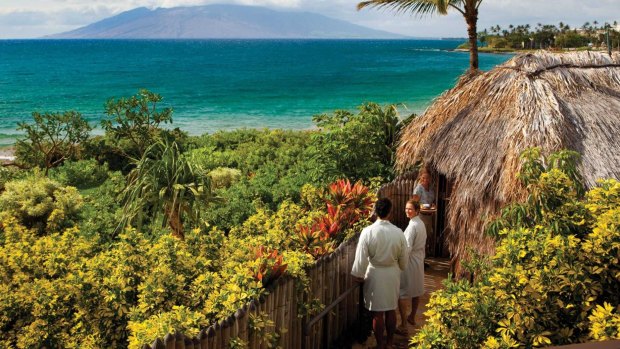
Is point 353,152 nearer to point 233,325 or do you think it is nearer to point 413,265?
point 413,265

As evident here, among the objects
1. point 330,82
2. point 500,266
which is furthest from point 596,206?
point 330,82

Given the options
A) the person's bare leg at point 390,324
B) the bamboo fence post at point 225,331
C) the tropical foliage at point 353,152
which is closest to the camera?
the bamboo fence post at point 225,331

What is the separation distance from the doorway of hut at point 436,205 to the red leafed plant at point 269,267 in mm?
4555

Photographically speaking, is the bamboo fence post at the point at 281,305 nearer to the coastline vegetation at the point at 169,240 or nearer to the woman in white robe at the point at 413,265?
the coastline vegetation at the point at 169,240

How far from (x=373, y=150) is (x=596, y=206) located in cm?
632

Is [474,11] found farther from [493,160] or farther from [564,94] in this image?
[493,160]

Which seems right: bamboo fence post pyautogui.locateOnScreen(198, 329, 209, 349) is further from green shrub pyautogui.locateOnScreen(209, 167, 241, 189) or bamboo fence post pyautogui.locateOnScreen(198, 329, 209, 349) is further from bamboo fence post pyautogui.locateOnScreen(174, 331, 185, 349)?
green shrub pyautogui.locateOnScreen(209, 167, 241, 189)

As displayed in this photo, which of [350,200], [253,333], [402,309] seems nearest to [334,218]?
[350,200]

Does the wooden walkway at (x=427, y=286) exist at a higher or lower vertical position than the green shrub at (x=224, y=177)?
lower

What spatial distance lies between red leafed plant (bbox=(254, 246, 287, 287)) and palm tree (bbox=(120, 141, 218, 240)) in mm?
2671

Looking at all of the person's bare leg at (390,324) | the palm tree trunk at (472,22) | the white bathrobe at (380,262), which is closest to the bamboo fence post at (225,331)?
the white bathrobe at (380,262)

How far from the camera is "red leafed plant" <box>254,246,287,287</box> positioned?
5559 millimetres

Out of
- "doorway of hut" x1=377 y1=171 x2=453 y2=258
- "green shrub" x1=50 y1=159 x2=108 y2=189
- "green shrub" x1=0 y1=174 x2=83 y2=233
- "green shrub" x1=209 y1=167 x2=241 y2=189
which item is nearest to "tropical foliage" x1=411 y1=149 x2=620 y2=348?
"doorway of hut" x1=377 y1=171 x2=453 y2=258

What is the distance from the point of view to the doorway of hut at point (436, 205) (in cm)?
1015
